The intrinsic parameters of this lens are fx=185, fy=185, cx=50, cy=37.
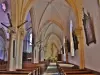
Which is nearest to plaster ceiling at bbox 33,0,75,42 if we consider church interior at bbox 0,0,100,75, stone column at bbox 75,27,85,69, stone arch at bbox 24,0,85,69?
church interior at bbox 0,0,100,75

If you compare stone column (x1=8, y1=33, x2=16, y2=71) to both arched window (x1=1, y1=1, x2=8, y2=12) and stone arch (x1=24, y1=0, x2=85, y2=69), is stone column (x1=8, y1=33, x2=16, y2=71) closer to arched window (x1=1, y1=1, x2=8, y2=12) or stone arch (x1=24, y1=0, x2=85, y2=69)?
stone arch (x1=24, y1=0, x2=85, y2=69)

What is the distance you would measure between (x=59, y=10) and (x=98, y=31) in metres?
10.7

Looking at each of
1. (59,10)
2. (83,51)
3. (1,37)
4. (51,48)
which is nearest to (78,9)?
(83,51)

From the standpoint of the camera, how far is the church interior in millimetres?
7977

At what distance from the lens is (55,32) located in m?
27.3

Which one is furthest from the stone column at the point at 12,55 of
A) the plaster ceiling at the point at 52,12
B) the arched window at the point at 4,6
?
the arched window at the point at 4,6

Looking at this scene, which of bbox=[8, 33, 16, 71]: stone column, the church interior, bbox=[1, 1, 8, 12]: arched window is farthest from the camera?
bbox=[1, 1, 8, 12]: arched window

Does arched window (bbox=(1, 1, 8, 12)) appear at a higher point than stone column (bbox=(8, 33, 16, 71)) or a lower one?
higher

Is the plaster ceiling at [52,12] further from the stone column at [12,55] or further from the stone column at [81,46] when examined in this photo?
the stone column at [12,55]

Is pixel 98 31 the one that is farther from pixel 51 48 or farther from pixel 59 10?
pixel 51 48

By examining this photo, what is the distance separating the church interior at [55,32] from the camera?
7.98 metres

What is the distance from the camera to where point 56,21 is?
19750 millimetres

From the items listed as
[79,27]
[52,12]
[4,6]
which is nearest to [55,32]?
[52,12]

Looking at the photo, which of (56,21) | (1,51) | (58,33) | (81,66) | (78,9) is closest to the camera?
(81,66)
